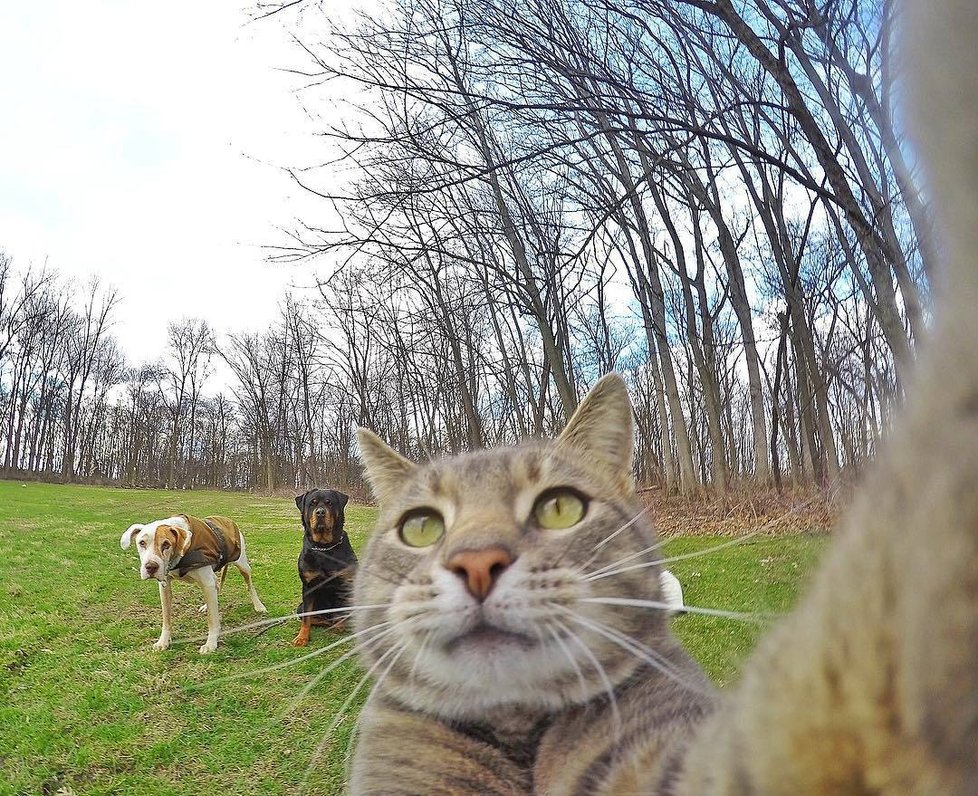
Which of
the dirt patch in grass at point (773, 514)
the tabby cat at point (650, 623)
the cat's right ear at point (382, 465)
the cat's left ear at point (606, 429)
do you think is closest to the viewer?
the tabby cat at point (650, 623)

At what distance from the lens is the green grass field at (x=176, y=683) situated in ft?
3.36

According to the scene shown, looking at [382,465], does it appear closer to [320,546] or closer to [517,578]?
[517,578]

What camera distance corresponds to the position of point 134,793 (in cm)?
205

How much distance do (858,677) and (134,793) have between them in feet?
8.81

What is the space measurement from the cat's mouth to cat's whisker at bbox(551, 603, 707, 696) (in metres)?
0.06

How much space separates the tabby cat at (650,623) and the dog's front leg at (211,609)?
2874 millimetres

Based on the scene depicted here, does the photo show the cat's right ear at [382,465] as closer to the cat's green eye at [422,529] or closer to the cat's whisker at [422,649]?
the cat's green eye at [422,529]

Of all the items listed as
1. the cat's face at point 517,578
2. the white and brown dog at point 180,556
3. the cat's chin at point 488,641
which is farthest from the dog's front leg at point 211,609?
the cat's chin at point 488,641

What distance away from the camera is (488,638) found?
66 centimetres

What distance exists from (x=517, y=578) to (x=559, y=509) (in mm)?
202

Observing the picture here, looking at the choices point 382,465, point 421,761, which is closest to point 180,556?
point 382,465

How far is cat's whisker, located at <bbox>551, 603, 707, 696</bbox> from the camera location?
62 centimetres

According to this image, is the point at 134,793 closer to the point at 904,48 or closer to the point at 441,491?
the point at 441,491

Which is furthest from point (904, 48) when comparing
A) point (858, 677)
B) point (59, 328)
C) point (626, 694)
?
point (59, 328)
